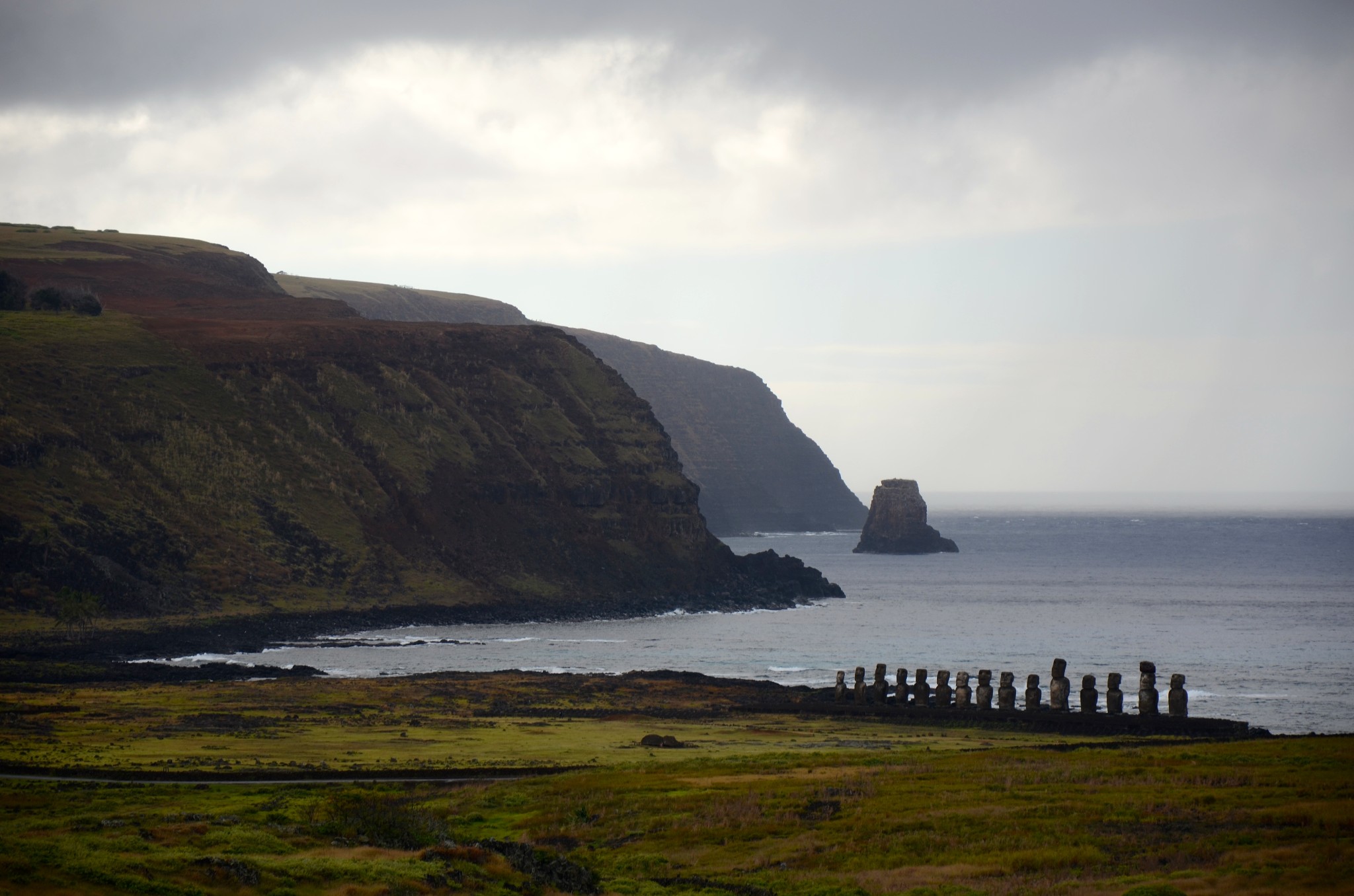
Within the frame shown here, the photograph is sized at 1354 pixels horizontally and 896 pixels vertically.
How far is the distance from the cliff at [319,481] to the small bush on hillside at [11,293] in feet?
28.7

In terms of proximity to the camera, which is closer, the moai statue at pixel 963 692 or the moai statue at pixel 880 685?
the moai statue at pixel 963 692

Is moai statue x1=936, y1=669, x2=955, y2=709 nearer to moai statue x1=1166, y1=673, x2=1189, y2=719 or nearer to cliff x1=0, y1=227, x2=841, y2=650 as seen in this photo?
moai statue x1=1166, y1=673, x2=1189, y2=719

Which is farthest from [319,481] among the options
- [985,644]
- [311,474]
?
[985,644]

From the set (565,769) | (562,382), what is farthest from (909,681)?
(562,382)

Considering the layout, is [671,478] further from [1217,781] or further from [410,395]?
[1217,781]

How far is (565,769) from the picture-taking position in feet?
159

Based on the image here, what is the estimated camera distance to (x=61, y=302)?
16412cm

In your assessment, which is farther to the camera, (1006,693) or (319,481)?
(319,481)

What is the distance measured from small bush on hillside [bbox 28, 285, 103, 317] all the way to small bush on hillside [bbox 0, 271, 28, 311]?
1337mm

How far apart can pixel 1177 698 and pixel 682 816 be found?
33401 millimetres

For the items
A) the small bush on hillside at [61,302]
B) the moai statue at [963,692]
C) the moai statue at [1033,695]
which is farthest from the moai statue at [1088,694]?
the small bush on hillside at [61,302]

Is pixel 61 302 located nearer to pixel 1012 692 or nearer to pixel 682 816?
pixel 1012 692

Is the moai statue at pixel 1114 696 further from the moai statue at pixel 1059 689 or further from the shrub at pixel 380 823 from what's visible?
the shrub at pixel 380 823

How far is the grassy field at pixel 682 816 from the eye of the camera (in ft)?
95.4
